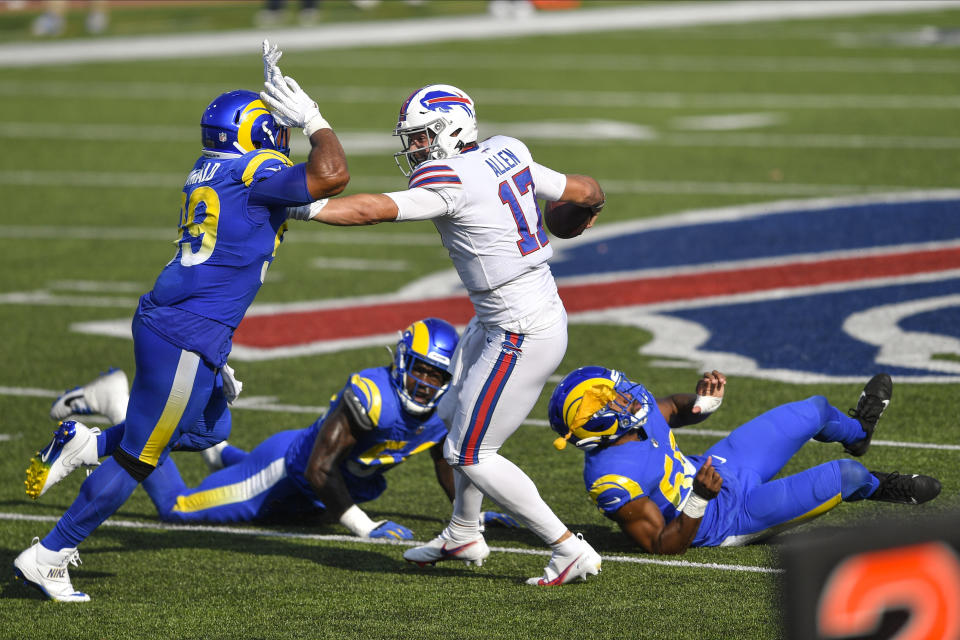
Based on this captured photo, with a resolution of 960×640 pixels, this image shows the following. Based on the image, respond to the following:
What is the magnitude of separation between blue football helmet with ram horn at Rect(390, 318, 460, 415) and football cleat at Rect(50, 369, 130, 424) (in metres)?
1.44

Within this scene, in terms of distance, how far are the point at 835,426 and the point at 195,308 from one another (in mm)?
2799

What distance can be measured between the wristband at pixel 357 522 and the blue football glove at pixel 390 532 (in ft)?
0.07

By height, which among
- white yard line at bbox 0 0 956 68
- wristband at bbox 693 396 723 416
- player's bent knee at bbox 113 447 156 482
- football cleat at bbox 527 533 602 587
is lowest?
white yard line at bbox 0 0 956 68

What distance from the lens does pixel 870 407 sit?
6.34 m

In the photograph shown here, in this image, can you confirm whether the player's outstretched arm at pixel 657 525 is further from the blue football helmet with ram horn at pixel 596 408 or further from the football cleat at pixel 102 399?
the football cleat at pixel 102 399

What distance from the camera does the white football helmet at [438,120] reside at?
5.39m

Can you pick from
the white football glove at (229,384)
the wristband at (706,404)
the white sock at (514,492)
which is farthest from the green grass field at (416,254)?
the white football glove at (229,384)

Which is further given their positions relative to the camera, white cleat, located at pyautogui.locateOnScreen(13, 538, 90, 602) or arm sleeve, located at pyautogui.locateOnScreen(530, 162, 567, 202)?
arm sleeve, located at pyautogui.locateOnScreen(530, 162, 567, 202)

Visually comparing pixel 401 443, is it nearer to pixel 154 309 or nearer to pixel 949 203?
pixel 154 309

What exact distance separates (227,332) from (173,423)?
40 cm

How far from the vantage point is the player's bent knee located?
5402 millimetres

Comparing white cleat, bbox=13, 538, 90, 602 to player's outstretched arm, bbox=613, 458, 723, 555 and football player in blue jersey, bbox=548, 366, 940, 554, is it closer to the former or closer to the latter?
football player in blue jersey, bbox=548, 366, 940, 554

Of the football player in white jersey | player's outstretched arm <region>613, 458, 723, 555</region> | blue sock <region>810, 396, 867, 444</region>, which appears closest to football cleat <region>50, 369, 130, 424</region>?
the football player in white jersey

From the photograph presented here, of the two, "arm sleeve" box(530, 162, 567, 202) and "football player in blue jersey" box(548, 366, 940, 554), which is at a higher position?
"arm sleeve" box(530, 162, 567, 202)
